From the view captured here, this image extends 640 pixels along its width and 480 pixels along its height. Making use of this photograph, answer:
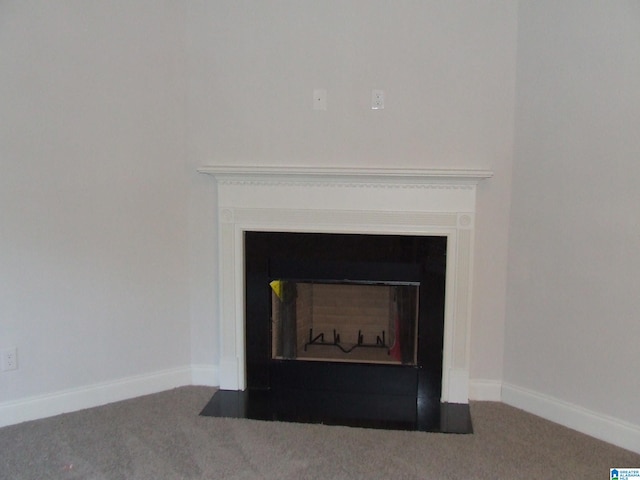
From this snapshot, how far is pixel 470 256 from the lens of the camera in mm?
2428

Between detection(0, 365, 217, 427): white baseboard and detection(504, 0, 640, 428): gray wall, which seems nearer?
detection(504, 0, 640, 428): gray wall

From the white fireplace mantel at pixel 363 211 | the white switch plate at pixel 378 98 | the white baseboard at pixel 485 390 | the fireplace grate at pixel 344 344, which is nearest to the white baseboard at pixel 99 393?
the white fireplace mantel at pixel 363 211

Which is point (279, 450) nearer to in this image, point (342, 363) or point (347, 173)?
point (342, 363)

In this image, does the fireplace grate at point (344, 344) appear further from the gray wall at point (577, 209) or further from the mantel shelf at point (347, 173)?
the mantel shelf at point (347, 173)

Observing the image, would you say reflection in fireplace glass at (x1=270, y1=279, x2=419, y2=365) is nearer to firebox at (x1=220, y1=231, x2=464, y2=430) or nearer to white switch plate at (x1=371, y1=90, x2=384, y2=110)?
firebox at (x1=220, y1=231, x2=464, y2=430)

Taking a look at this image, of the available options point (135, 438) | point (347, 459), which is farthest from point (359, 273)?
point (135, 438)

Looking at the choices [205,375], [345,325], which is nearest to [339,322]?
Result: [345,325]

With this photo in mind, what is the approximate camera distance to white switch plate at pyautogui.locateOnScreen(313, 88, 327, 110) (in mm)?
2478

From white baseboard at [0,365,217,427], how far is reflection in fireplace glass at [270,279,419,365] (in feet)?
1.61

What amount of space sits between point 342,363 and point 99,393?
1265mm

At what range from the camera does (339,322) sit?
2.71 metres

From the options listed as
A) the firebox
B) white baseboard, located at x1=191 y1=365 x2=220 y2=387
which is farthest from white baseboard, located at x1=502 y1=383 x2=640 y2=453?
white baseboard, located at x1=191 y1=365 x2=220 y2=387

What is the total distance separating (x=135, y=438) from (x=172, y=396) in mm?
427

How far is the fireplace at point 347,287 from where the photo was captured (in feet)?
7.95
